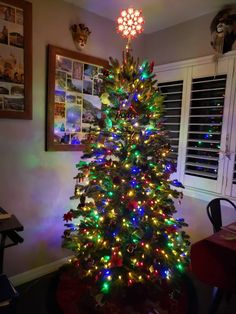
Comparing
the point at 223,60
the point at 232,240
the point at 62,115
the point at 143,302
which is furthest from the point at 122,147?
the point at 223,60

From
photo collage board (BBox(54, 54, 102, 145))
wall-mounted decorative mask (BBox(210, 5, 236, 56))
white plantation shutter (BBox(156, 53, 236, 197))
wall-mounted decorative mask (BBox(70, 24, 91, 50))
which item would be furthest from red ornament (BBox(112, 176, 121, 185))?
wall-mounted decorative mask (BBox(210, 5, 236, 56))

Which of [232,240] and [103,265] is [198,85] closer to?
[232,240]

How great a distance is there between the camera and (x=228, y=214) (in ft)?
8.07

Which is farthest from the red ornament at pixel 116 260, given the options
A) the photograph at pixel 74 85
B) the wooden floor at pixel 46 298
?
the photograph at pixel 74 85

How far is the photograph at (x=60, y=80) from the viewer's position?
238 cm

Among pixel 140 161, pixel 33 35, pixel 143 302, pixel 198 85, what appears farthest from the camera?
pixel 198 85

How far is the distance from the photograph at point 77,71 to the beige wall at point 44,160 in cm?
16

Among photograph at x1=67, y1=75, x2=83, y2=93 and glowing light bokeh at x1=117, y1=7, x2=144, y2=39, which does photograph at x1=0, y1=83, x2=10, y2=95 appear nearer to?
photograph at x1=67, y1=75, x2=83, y2=93

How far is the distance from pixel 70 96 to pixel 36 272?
5.79 feet

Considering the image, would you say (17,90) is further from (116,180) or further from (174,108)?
(174,108)

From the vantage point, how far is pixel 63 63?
7.87 ft

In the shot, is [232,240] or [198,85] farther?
[198,85]

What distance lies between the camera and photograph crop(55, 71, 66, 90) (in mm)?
2377

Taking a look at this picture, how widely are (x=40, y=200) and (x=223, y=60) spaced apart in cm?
225
